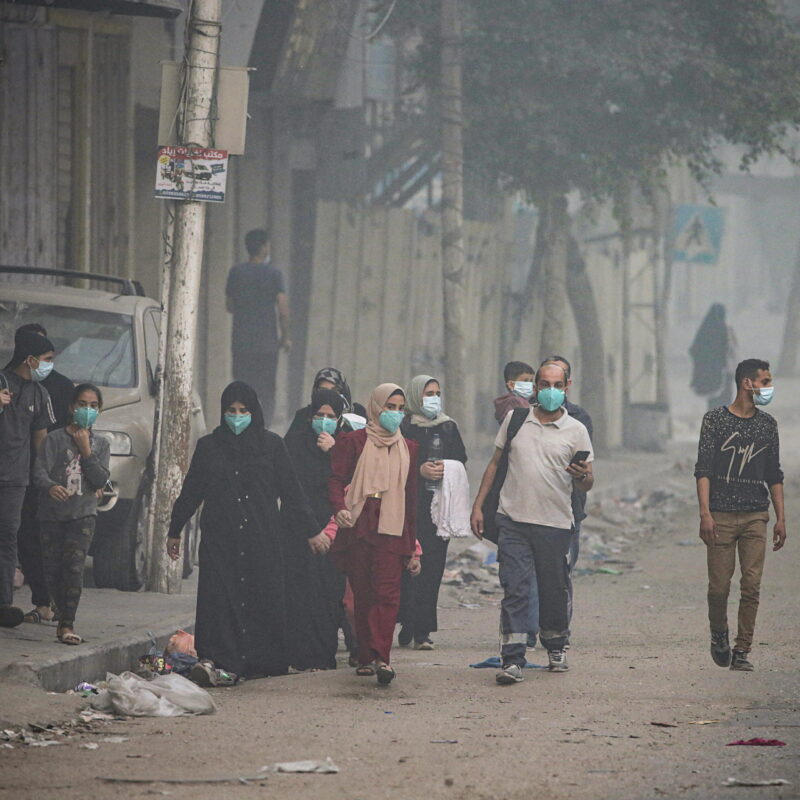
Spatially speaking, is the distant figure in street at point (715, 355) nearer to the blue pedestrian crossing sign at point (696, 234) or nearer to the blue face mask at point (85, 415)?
the blue pedestrian crossing sign at point (696, 234)

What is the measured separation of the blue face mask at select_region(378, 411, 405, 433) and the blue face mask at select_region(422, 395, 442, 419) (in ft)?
3.90

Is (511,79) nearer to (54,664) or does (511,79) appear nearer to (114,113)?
(114,113)

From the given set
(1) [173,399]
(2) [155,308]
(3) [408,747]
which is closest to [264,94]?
(2) [155,308]

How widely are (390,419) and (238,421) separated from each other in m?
0.76

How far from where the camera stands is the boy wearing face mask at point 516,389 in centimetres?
1027

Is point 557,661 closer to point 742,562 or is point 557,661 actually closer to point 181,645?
point 742,562

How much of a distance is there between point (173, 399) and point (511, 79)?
10.9 meters

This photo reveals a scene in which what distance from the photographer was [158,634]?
9266mm

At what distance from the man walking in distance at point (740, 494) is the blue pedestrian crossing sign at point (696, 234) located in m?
17.0

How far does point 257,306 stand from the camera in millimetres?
15234

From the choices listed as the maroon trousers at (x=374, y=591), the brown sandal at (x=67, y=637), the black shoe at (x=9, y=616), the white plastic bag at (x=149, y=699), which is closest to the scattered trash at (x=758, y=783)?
the white plastic bag at (x=149, y=699)

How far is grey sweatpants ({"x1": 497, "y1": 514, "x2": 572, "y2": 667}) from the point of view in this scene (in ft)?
28.8

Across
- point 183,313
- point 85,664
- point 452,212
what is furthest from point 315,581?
point 452,212

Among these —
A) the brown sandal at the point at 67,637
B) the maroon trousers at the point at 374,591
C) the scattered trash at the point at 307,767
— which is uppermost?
the maroon trousers at the point at 374,591
